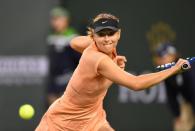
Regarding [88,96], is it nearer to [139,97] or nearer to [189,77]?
[189,77]

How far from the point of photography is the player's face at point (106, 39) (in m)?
7.34

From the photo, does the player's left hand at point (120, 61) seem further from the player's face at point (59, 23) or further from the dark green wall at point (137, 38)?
the dark green wall at point (137, 38)

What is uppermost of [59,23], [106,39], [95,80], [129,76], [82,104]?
[106,39]

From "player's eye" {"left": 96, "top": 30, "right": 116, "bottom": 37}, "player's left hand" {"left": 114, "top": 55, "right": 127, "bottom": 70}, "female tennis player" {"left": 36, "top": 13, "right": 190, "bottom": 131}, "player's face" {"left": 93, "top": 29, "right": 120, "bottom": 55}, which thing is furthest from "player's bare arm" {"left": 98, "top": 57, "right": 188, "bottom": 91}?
"player's left hand" {"left": 114, "top": 55, "right": 127, "bottom": 70}

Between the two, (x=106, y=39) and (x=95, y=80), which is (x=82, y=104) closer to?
(x=95, y=80)

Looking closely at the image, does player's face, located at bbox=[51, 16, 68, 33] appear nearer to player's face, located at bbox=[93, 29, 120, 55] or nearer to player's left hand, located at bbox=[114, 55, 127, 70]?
player's left hand, located at bbox=[114, 55, 127, 70]

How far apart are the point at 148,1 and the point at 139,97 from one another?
179 centimetres

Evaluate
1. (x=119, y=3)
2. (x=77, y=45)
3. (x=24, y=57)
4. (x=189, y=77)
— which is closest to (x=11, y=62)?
(x=24, y=57)

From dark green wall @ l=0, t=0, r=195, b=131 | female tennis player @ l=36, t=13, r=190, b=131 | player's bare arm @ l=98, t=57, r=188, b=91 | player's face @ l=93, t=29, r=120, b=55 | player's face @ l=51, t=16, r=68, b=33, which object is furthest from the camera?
dark green wall @ l=0, t=0, r=195, b=131

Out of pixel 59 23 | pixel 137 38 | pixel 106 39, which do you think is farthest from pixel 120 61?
pixel 137 38

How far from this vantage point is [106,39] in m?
7.33

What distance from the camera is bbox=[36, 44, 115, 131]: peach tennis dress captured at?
7543 millimetres

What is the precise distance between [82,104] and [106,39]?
2.56 feet

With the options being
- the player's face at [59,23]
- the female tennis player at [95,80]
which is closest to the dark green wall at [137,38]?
the player's face at [59,23]
